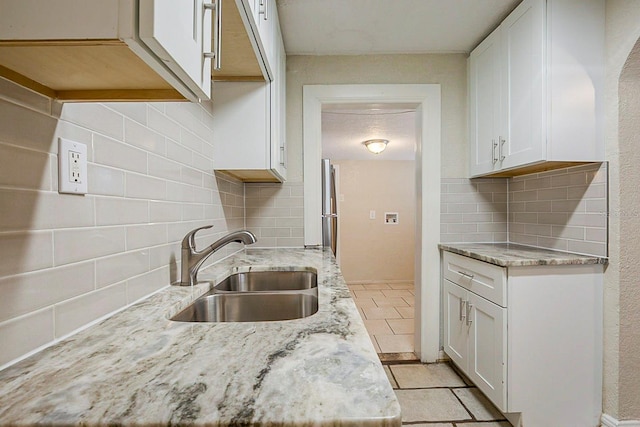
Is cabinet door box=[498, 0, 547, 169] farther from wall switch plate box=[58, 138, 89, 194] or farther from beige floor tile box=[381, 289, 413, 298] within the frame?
beige floor tile box=[381, 289, 413, 298]

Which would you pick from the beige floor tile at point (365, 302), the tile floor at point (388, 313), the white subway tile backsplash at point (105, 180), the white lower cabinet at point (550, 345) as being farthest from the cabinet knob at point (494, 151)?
the beige floor tile at point (365, 302)

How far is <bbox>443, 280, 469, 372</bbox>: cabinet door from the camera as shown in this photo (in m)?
2.07

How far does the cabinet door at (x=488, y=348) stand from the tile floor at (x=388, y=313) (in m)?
0.74

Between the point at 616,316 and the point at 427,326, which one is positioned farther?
the point at 427,326

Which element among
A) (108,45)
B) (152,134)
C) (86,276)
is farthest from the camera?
(152,134)

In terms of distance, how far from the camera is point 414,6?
6.11 ft

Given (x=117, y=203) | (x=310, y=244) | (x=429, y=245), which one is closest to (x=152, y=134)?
(x=117, y=203)

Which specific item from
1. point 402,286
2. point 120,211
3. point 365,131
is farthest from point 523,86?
point 402,286

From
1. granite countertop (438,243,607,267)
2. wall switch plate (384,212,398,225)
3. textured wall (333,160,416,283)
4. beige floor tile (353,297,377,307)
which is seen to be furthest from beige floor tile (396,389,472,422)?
wall switch plate (384,212,398,225)

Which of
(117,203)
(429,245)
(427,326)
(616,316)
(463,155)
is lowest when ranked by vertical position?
(427,326)

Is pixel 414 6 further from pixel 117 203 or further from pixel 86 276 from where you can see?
pixel 86 276

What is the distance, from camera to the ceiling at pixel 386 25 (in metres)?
1.86

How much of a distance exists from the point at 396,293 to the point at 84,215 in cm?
446

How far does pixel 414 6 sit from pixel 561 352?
2005mm
